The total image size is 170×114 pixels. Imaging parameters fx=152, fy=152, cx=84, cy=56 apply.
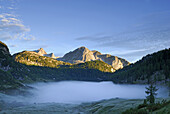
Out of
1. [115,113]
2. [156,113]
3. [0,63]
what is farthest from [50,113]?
[0,63]

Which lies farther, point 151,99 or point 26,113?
point 26,113

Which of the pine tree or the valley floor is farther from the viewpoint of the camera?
the valley floor

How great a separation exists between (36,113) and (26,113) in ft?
11.1

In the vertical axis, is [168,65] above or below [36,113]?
above

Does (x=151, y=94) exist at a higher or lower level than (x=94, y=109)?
higher

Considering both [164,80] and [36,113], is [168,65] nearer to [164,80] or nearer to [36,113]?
[164,80]

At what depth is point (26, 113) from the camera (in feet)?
177

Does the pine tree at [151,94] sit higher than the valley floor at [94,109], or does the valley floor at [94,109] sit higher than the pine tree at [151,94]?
the pine tree at [151,94]

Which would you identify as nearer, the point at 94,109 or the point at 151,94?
the point at 151,94

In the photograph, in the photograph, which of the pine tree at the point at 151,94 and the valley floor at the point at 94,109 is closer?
the pine tree at the point at 151,94

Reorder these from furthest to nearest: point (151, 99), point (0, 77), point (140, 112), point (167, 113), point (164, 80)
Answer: point (164, 80) < point (0, 77) < point (151, 99) < point (140, 112) < point (167, 113)

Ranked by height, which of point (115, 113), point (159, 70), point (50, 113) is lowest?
point (50, 113)

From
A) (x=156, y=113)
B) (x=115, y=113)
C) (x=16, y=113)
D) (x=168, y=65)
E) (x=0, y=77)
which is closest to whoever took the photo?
(x=156, y=113)

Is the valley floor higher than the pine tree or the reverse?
the reverse
